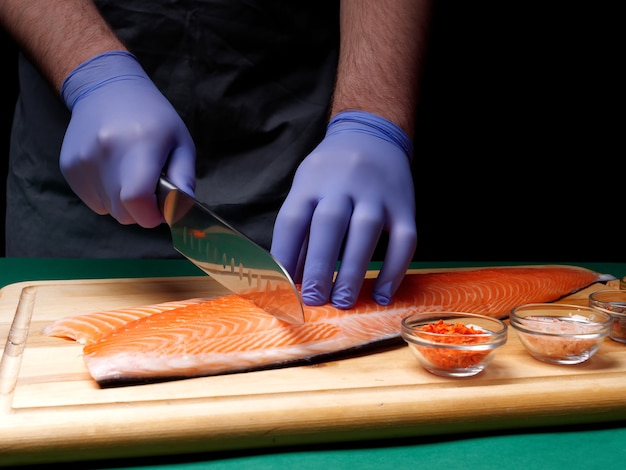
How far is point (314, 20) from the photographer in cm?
279

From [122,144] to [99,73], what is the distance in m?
0.38

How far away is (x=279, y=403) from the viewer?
4.43 feet

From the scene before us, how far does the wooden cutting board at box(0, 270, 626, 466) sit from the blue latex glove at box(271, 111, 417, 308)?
26 centimetres

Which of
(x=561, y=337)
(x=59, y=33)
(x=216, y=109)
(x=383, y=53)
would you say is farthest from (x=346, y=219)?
(x=59, y=33)

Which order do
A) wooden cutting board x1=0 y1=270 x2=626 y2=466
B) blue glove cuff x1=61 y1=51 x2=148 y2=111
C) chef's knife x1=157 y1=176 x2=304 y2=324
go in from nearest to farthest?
wooden cutting board x1=0 y1=270 x2=626 y2=466 → chef's knife x1=157 y1=176 x2=304 y2=324 → blue glove cuff x1=61 y1=51 x2=148 y2=111

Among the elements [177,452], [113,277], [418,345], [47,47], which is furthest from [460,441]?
[47,47]

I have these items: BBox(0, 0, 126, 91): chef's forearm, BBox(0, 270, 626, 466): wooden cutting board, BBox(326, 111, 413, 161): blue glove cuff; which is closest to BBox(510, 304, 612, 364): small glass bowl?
BBox(0, 270, 626, 466): wooden cutting board

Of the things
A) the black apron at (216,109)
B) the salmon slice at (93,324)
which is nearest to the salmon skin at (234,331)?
the salmon slice at (93,324)

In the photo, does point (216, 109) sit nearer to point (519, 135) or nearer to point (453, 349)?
point (453, 349)

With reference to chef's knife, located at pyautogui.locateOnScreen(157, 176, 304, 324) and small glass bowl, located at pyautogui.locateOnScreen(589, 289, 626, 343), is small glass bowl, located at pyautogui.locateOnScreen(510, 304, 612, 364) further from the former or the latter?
chef's knife, located at pyautogui.locateOnScreen(157, 176, 304, 324)

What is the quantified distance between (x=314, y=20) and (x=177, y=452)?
6.55 feet

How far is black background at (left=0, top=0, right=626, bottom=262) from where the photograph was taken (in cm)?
402

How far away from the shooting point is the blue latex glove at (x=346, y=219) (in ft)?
6.10

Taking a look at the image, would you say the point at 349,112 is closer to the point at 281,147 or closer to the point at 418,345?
the point at 281,147
